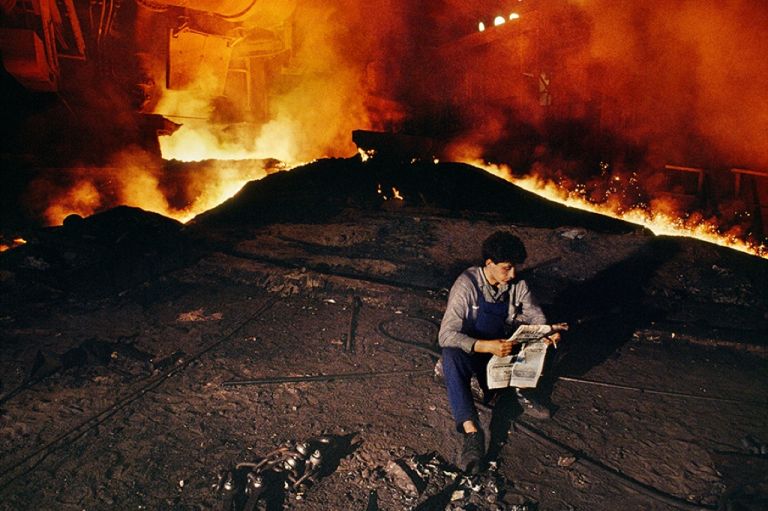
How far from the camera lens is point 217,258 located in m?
7.72

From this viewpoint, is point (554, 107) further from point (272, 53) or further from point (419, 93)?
point (272, 53)

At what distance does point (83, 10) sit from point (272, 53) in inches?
186

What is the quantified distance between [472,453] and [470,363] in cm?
64

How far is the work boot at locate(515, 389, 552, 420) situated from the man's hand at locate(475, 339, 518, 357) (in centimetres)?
89

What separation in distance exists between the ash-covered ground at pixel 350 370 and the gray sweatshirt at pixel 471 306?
2.19 feet

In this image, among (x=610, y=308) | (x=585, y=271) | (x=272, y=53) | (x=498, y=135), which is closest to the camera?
(x=610, y=308)

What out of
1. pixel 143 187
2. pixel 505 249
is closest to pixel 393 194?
pixel 143 187

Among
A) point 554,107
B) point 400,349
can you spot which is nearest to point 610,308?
point 400,349

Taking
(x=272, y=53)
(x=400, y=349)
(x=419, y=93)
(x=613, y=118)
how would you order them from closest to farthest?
1. (x=400, y=349)
2. (x=613, y=118)
3. (x=272, y=53)
4. (x=419, y=93)

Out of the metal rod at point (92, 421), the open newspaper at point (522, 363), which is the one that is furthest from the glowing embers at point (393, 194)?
the open newspaper at point (522, 363)

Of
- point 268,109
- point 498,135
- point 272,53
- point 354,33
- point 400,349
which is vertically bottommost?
point 400,349

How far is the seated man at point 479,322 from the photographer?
3.30 m

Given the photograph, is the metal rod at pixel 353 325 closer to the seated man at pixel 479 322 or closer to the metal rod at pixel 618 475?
the seated man at pixel 479 322

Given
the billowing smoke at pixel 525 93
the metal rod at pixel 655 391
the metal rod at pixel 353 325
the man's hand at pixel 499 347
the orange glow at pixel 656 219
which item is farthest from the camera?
the billowing smoke at pixel 525 93
